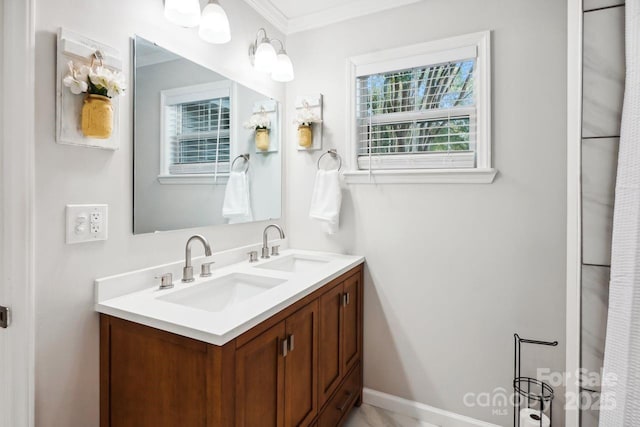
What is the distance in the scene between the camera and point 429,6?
1.90 meters

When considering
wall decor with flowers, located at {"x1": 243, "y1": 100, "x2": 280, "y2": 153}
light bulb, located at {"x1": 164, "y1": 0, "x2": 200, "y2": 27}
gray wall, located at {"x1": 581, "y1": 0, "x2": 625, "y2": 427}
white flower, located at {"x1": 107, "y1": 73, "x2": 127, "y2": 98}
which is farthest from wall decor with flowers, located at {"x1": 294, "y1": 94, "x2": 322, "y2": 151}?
gray wall, located at {"x1": 581, "y1": 0, "x2": 625, "y2": 427}

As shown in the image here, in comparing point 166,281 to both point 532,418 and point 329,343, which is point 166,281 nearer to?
point 329,343

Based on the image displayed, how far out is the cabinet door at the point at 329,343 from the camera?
154cm

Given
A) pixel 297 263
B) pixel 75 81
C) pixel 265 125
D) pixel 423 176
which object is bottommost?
pixel 297 263

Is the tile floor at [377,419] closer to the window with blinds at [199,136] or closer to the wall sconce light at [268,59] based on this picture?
the window with blinds at [199,136]

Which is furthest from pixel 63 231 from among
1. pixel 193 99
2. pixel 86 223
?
pixel 193 99

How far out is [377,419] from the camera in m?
1.94

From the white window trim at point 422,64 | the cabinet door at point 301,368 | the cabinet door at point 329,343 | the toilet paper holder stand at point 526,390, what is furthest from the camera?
the white window trim at point 422,64

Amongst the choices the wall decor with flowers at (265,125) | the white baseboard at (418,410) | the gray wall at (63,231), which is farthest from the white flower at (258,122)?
the white baseboard at (418,410)

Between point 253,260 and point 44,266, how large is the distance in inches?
39.3

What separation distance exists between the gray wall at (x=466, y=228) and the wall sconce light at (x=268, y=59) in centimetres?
28

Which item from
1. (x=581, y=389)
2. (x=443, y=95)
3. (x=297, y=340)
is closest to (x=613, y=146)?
(x=581, y=389)

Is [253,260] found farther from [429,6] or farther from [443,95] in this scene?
[429,6]

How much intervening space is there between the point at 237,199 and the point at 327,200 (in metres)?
0.56
